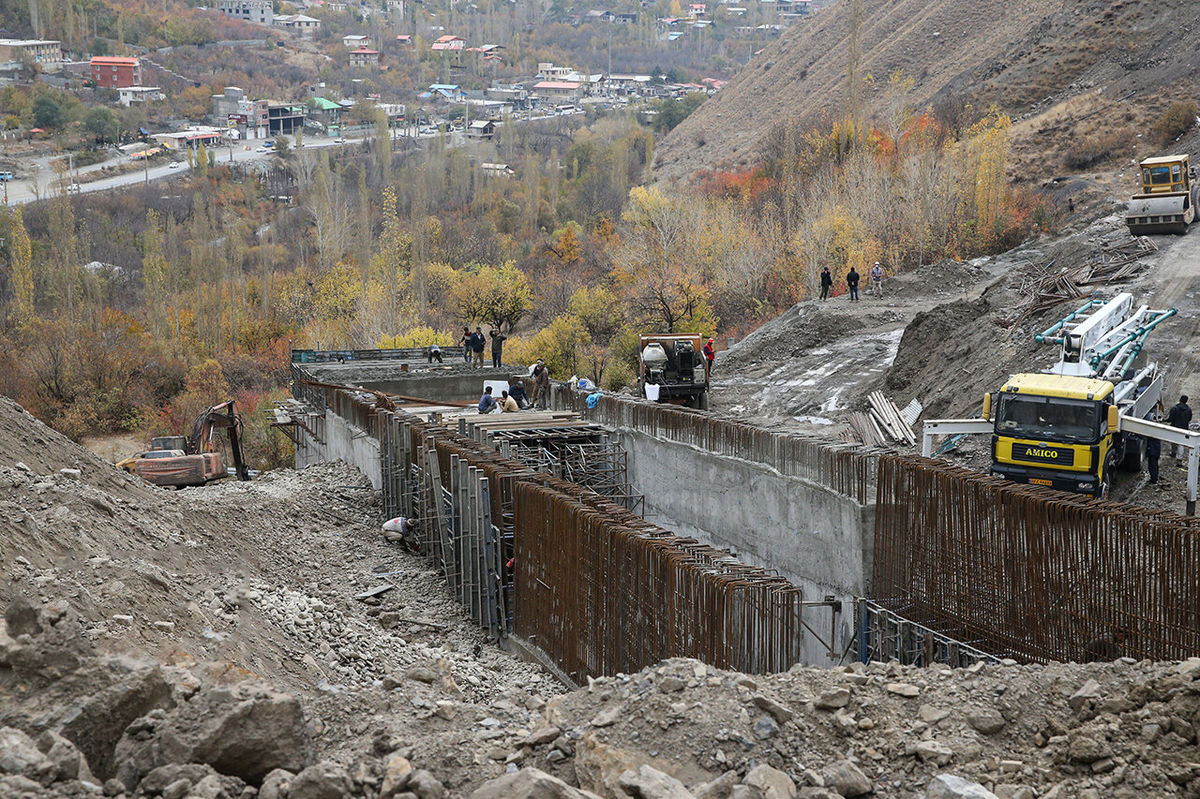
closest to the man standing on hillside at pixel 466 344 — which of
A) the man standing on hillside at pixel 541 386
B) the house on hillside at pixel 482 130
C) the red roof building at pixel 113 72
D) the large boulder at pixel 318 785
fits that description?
the man standing on hillside at pixel 541 386

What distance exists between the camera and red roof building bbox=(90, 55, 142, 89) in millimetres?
123125

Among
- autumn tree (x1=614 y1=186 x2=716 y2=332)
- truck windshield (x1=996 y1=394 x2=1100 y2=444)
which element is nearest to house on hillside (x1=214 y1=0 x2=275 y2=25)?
autumn tree (x1=614 y1=186 x2=716 y2=332)

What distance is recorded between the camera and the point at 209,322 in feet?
179

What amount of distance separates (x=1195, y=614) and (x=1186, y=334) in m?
13.4

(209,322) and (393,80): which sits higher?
(393,80)

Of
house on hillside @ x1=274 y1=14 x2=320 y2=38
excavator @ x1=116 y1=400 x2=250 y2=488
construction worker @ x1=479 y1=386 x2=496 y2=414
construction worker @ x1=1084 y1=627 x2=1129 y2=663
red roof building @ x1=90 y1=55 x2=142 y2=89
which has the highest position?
house on hillside @ x1=274 y1=14 x2=320 y2=38

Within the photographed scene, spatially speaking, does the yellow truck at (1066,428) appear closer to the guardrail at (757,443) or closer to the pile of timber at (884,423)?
the guardrail at (757,443)

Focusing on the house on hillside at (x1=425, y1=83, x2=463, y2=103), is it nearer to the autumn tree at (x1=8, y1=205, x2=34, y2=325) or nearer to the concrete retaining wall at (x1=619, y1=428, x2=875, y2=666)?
the autumn tree at (x1=8, y1=205, x2=34, y2=325)

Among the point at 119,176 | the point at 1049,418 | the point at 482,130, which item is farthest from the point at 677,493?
the point at 482,130

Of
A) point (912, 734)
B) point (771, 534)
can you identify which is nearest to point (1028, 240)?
point (771, 534)

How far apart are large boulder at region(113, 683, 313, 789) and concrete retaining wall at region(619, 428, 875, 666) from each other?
7.86 meters

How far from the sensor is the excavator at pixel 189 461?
2488cm

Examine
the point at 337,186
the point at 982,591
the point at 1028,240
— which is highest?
the point at 337,186

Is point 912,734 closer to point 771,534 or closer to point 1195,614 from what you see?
point 1195,614
